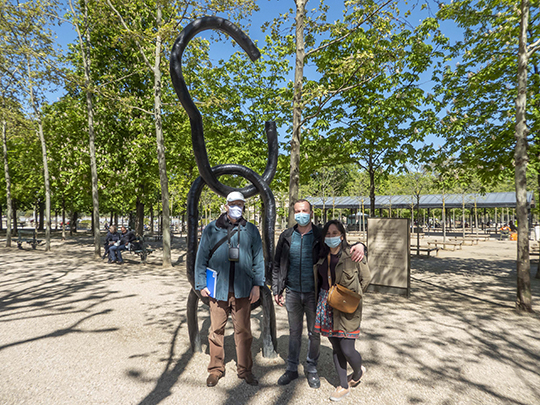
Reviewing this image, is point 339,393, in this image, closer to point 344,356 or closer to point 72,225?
point 344,356

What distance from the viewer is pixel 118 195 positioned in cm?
1869

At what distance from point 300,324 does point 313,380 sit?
570 mm

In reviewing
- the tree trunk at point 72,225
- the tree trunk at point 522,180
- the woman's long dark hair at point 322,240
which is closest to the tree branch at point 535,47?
the tree trunk at point 522,180

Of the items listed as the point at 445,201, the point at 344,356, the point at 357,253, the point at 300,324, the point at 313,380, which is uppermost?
the point at 445,201

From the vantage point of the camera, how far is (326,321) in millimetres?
3178

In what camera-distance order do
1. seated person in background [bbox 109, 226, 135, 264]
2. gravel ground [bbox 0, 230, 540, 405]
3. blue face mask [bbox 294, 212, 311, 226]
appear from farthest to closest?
seated person in background [bbox 109, 226, 135, 264] < blue face mask [bbox 294, 212, 311, 226] < gravel ground [bbox 0, 230, 540, 405]

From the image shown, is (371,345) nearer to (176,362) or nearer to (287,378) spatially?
(287,378)

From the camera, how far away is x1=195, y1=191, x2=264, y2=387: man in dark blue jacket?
3.44 metres

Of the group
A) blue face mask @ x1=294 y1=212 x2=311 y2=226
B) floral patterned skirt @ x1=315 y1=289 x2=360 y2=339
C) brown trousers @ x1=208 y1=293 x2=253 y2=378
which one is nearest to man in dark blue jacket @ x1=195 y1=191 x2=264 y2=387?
brown trousers @ x1=208 y1=293 x2=253 y2=378

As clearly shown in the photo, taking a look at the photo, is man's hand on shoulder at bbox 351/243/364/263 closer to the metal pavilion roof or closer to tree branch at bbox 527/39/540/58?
tree branch at bbox 527/39/540/58

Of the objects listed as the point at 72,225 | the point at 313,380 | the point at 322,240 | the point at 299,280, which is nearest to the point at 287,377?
the point at 313,380

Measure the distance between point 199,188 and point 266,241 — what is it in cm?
110

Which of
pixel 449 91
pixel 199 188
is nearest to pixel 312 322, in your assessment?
pixel 199 188

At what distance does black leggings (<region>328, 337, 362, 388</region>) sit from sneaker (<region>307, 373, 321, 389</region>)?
261 mm
